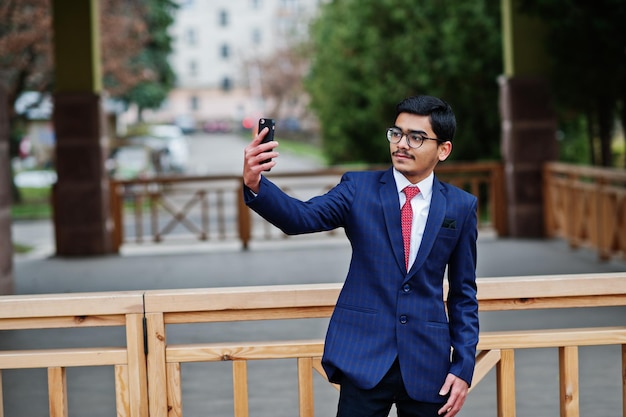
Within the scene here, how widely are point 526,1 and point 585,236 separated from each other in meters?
3.30

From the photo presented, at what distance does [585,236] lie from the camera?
1523cm

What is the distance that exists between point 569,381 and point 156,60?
40464 mm

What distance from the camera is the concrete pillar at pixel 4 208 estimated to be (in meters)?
10.8

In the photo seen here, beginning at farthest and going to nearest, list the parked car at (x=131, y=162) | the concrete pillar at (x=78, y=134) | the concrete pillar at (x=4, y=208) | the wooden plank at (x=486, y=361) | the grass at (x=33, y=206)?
the parked car at (x=131, y=162) < the grass at (x=33, y=206) < the concrete pillar at (x=78, y=134) < the concrete pillar at (x=4, y=208) < the wooden plank at (x=486, y=361)

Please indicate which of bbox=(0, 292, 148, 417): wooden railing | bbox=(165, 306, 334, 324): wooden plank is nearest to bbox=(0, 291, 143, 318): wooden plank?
bbox=(0, 292, 148, 417): wooden railing

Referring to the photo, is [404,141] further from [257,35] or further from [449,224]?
[257,35]

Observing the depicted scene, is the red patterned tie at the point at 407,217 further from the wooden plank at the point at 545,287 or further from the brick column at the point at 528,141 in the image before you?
the brick column at the point at 528,141

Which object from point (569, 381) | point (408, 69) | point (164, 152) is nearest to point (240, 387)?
point (569, 381)

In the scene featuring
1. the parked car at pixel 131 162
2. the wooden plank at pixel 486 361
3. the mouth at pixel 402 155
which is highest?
the mouth at pixel 402 155

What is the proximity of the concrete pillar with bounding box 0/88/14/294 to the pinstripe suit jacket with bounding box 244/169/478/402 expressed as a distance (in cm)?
753

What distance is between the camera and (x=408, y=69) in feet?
78.9

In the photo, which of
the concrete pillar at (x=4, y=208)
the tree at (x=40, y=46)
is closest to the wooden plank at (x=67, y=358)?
the concrete pillar at (x=4, y=208)

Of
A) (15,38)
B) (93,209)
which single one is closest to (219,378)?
(93,209)

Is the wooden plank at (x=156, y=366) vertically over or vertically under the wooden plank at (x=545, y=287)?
under
